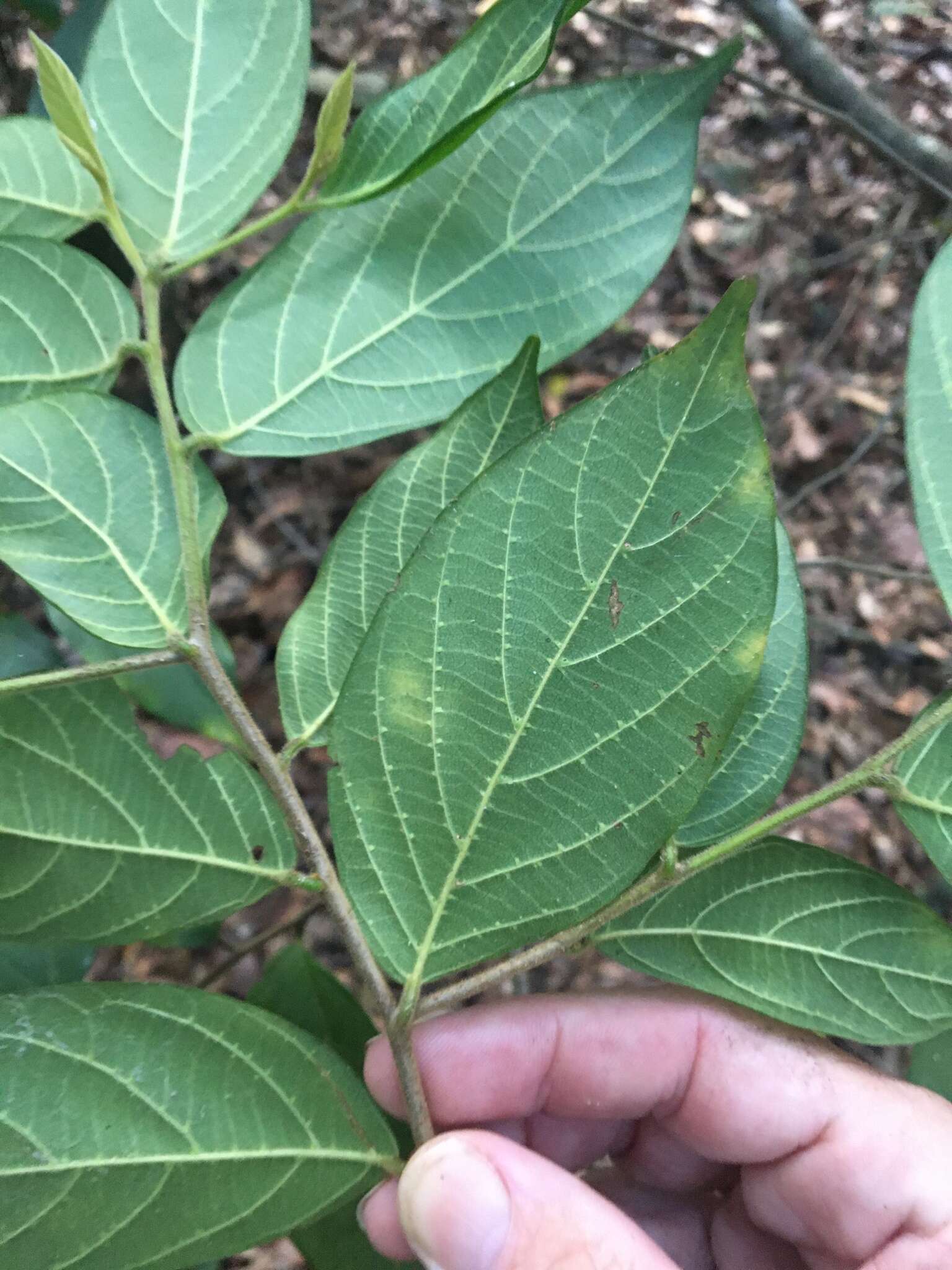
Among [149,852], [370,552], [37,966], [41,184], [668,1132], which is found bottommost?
[668,1132]

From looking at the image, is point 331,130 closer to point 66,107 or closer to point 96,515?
point 66,107

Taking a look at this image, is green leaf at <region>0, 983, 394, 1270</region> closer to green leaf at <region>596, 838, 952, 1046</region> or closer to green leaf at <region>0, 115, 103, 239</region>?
green leaf at <region>596, 838, 952, 1046</region>

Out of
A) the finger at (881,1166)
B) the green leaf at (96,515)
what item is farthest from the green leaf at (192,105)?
the finger at (881,1166)

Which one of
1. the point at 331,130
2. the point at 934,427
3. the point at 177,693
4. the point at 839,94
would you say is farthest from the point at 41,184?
the point at 839,94

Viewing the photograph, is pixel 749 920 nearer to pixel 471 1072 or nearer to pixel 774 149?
pixel 471 1072

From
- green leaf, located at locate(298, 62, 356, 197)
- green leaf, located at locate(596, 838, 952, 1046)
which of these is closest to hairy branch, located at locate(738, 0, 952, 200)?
green leaf, located at locate(298, 62, 356, 197)
